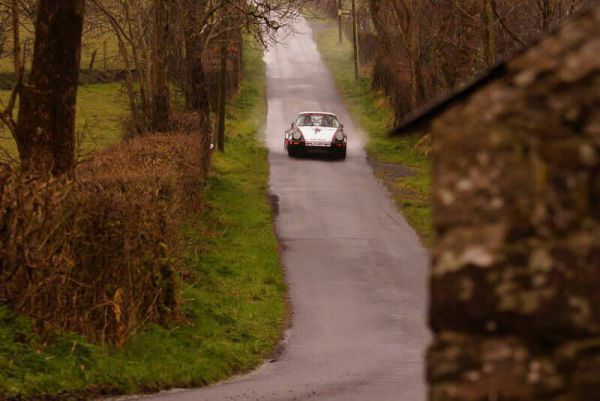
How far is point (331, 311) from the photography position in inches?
758

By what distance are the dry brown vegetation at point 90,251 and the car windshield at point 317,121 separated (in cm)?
2274

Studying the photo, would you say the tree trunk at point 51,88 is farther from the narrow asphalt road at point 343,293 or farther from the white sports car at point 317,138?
the white sports car at point 317,138

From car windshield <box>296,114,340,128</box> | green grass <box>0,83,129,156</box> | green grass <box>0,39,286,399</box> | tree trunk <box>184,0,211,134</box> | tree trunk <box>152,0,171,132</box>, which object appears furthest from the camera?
green grass <box>0,83,129,156</box>

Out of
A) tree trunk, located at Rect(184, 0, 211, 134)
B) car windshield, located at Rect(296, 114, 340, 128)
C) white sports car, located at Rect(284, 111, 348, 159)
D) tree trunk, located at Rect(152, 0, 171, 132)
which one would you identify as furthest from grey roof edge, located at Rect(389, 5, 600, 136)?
car windshield, located at Rect(296, 114, 340, 128)

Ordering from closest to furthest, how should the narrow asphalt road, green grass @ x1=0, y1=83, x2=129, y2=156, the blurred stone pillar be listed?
1. the blurred stone pillar
2. the narrow asphalt road
3. green grass @ x1=0, y1=83, x2=129, y2=156

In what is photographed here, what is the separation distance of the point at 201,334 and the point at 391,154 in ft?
80.6

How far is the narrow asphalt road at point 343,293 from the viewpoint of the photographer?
46.3 feet

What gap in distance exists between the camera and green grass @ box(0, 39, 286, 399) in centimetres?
1283

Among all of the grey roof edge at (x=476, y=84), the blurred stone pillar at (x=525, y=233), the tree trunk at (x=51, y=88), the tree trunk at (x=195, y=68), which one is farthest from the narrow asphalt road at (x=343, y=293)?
the blurred stone pillar at (x=525, y=233)

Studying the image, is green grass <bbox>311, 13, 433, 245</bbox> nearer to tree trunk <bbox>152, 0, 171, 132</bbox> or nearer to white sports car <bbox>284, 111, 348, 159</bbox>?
white sports car <bbox>284, 111, 348, 159</bbox>

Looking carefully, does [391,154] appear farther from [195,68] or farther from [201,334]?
[201,334]

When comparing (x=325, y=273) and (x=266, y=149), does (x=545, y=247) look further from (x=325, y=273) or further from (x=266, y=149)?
(x=266, y=149)

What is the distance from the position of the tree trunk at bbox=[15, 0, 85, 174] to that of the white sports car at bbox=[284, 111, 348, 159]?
22.8 meters

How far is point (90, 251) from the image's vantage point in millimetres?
14109
